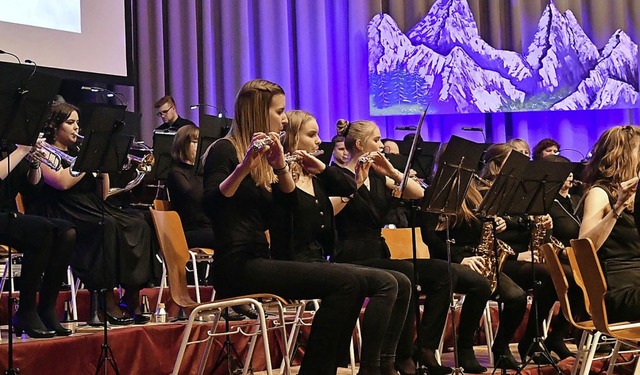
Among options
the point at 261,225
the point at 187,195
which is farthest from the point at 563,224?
the point at 261,225

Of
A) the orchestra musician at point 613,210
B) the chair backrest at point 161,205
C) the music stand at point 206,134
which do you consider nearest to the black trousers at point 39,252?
the chair backrest at point 161,205

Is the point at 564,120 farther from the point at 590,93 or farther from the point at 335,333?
the point at 335,333

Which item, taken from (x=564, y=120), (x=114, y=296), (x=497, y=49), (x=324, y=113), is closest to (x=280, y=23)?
(x=324, y=113)

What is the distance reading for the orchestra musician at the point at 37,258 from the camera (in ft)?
15.1

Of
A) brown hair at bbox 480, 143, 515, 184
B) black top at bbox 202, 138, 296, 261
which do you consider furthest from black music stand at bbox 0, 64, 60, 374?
brown hair at bbox 480, 143, 515, 184

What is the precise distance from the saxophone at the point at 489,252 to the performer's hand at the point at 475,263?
0.10 ft

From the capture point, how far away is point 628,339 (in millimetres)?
3746

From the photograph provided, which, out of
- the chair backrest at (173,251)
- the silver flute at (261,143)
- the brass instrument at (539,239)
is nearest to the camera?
the silver flute at (261,143)

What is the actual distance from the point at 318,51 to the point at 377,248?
5.37 metres

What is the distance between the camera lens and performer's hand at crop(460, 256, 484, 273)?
538 cm

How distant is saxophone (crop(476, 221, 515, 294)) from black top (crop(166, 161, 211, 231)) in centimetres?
189

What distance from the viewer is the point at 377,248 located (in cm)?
503

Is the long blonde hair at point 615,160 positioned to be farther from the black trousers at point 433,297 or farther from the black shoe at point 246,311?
the black shoe at point 246,311

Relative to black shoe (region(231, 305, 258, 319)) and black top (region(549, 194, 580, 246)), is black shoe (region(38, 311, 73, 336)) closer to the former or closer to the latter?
black shoe (region(231, 305, 258, 319))
